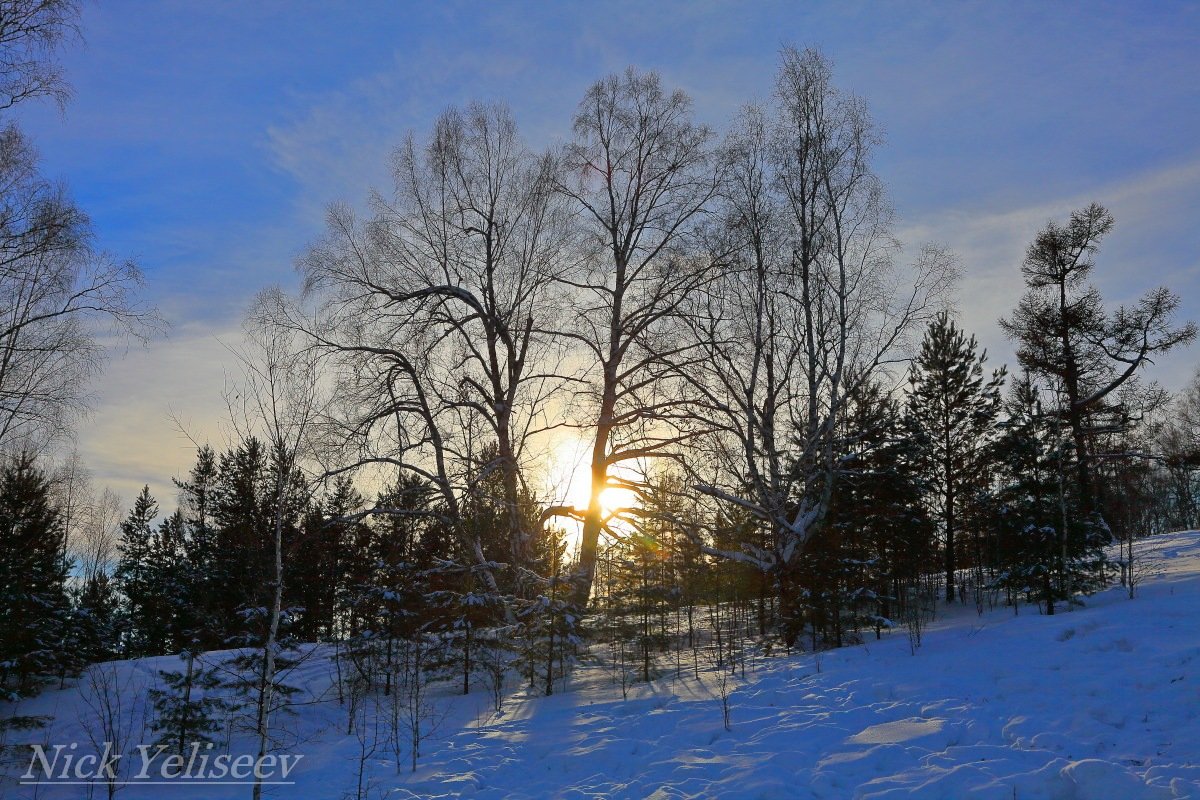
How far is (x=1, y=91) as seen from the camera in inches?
407

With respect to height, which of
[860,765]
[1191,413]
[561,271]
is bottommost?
[860,765]

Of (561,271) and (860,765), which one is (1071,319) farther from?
(860,765)

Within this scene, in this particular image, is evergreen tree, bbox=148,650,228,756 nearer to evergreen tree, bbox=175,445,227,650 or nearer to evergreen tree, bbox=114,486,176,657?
evergreen tree, bbox=175,445,227,650

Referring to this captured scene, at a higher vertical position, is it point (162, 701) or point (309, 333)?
point (309, 333)

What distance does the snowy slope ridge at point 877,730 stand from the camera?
6902 millimetres

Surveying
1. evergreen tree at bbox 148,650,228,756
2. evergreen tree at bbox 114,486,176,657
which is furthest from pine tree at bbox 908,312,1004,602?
evergreen tree at bbox 114,486,176,657

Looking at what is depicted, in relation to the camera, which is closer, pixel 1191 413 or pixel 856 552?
pixel 856 552

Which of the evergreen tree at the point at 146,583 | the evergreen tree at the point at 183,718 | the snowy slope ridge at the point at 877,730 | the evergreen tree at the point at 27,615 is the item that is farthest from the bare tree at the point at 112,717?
the evergreen tree at the point at 146,583

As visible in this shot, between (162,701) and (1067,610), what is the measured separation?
1758cm

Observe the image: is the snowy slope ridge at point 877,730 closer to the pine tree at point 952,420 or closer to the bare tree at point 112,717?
the bare tree at point 112,717

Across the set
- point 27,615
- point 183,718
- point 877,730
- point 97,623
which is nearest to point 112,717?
point 183,718

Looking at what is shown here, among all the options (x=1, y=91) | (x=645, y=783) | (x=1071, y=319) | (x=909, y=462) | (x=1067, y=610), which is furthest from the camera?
(x=1071, y=319)

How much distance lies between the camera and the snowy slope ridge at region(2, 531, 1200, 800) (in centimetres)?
690

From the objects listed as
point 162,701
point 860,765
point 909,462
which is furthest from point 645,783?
point 909,462
